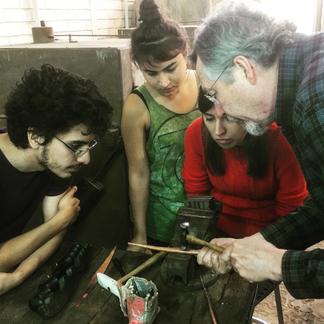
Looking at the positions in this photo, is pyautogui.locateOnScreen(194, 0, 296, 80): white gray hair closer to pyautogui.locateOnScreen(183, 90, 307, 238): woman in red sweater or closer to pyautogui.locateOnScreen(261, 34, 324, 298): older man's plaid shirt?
pyautogui.locateOnScreen(261, 34, 324, 298): older man's plaid shirt

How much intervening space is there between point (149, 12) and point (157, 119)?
1.97 ft

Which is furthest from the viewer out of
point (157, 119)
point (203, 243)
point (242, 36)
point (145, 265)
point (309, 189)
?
point (157, 119)

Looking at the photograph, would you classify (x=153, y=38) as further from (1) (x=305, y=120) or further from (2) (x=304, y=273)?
(2) (x=304, y=273)

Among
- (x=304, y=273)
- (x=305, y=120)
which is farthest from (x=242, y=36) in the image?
Result: (x=304, y=273)

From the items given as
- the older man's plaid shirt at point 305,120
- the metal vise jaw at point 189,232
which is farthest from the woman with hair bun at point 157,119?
the older man's plaid shirt at point 305,120

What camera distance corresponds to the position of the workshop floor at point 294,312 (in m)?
2.82

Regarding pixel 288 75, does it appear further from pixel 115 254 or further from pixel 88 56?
pixel 88 56

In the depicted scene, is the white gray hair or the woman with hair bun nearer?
the white gray hair

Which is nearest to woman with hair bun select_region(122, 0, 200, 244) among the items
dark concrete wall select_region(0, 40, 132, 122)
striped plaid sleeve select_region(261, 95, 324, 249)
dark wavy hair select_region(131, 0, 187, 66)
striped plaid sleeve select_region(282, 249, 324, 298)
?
dark wavy hair select_region(131, 0, 187, 66)

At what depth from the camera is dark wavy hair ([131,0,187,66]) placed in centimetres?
211

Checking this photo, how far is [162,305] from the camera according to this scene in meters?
1.51

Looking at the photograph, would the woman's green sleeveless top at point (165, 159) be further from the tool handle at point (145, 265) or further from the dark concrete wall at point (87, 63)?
the tool handle at point (145, 265)

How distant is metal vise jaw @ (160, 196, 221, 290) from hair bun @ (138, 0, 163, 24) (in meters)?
1.06

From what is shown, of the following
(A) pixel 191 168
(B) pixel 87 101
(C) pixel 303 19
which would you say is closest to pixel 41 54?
(B) pixel 87 101
